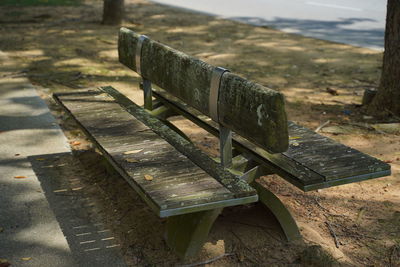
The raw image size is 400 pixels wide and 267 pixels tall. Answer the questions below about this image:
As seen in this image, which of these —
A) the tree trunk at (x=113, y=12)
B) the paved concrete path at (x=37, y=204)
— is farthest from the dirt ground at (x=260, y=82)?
the tree trunk at (x=113, y=12)

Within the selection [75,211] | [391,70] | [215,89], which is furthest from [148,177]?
[391,70]

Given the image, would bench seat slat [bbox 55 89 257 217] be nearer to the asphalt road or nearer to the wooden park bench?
the wooden park bench

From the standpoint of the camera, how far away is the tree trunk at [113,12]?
12492mm

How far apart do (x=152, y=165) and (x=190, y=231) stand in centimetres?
45

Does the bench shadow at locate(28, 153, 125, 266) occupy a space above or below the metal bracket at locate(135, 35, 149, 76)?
below

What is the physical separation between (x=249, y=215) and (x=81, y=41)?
748cm

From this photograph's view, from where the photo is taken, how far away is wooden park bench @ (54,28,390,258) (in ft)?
10.2

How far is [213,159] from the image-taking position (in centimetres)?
376

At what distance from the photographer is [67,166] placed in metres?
5.01

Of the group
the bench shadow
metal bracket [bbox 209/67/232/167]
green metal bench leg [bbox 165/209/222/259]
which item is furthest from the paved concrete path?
metal bracket [bbox 209/67/232/167]

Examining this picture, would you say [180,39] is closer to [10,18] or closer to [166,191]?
[10,18]

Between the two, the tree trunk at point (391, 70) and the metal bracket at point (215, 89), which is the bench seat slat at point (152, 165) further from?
the tree trunk at point (391, 70)

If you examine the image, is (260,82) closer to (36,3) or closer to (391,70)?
(391,70)

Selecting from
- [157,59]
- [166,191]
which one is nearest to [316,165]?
[166,191]
